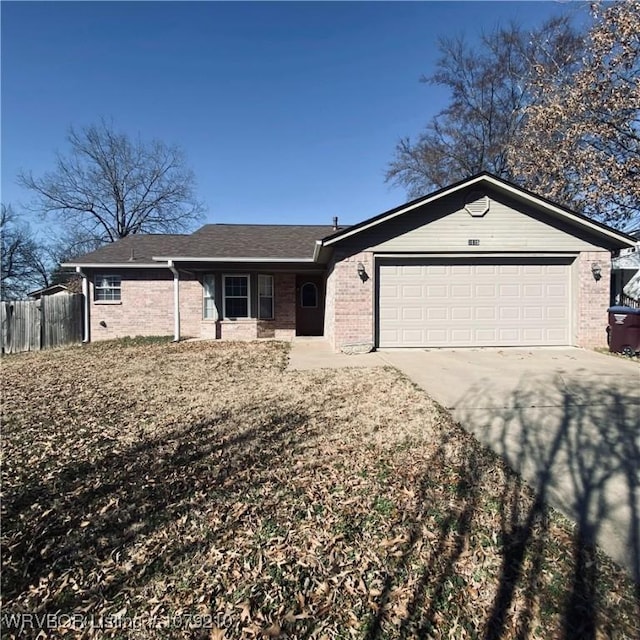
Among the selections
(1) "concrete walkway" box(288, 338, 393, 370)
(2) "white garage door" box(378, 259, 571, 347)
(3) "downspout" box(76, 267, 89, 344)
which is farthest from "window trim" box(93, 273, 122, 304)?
(2) "white garage door" box(378, 259, 571, 347)

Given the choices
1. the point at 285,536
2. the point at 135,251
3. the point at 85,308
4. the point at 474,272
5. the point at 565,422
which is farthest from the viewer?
the point at 135,251

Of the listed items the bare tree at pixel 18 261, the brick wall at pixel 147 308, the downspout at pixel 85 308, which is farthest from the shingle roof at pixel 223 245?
the bare tree at pixel 18 261

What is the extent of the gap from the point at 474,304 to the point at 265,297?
7343mm

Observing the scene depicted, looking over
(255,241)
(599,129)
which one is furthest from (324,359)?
(599,129)

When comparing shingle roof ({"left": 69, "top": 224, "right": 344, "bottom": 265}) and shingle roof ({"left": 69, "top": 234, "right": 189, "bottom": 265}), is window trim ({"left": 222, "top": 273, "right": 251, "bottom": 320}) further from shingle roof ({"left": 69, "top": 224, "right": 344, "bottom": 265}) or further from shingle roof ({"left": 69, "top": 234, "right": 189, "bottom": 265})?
shingle roof ({"left": 69, "top": 234, "right": 189, "bottom": 265})

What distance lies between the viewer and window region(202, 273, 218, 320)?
46.3ft

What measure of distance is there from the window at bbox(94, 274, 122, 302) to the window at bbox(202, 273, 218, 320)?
13.1ft

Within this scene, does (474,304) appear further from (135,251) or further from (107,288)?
(107,288)

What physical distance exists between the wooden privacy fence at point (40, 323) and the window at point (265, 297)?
7.16 m

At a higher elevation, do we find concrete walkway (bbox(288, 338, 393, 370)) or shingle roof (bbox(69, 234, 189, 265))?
shingle roof (bbox(69, 234, 189, 265))

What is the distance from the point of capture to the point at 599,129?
14031mm

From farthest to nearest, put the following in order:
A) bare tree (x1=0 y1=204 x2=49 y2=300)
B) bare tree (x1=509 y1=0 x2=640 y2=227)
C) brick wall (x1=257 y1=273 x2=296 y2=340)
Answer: bare tree (x1=0 y1=204 x2=49 y2=300), brick wall (x1=257 y1=273 x2=296 y2=340), bare tree (x1=509 y1=0 x2=640 y2=227)

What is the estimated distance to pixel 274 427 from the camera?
190 inches

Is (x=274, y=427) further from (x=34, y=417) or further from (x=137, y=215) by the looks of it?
(x=137, y=215)
